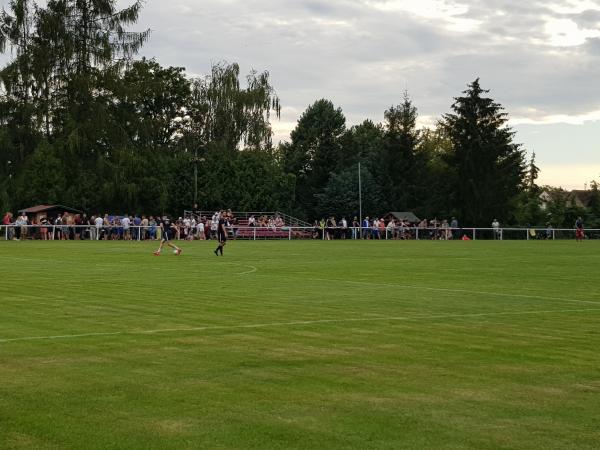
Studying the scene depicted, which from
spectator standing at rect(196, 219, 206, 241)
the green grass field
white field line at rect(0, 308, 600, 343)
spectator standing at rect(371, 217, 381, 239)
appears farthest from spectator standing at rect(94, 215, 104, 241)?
white field line at rect(0, 308, 600, 343)

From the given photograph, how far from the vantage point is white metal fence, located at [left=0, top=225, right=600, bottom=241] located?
59.3m

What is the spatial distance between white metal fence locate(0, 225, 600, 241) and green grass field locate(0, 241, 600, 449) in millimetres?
40022

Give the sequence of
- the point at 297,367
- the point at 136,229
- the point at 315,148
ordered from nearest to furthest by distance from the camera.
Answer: the point at 297,367, the point at 136,229, the point at 315,148

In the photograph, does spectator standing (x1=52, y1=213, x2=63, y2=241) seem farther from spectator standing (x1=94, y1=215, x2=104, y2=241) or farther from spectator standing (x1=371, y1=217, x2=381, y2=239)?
spectator standing (x1=371, y1=217, x2=381, y2=239)

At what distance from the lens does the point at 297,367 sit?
9680mm

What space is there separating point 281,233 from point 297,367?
59.2 meters

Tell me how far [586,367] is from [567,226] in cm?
7861

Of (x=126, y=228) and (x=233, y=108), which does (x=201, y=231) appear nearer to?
(x=126, y=228)

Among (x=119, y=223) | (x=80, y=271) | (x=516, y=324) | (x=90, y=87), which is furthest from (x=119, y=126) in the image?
(x=516, y=324)

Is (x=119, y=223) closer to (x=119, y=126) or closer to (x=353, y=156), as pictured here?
(x=119, y=126)

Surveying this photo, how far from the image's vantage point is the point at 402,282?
22.9m

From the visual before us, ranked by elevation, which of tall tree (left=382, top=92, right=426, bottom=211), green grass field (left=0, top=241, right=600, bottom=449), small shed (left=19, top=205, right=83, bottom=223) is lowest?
green grass field (left=0, top=241, right=600, bottom=449)

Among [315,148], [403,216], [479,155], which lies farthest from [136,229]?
[315,148]

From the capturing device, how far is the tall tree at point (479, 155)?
3688 inches
